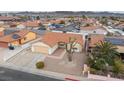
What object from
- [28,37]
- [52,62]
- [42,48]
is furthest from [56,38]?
[52,62]

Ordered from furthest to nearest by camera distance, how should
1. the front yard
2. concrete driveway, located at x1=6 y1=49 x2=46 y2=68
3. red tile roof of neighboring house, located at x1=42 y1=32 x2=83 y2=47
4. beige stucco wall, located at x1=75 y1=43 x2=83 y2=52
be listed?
1. red tile roof of neighboring house, located at x1=42 y1=32 x2=83 y2=47
2. beige stucco wall, located at x1=75 y1=43 x2=83 y2=52
3. concrete driveway, located at x1=6 y1=49 x2=46 y2=68
4. the front yard

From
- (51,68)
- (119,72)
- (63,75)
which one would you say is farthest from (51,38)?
(119,72)

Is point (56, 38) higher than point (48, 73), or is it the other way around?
point (56, 38)

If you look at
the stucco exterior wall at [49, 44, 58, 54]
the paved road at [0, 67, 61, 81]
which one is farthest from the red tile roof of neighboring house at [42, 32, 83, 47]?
the paved road at [0, 67, 61, 81]

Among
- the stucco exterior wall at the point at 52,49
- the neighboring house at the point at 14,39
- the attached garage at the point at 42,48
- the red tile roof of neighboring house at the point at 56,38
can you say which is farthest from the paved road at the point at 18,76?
the neighboring house at the point at 14,39

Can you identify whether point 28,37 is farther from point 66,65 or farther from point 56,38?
point 66,65

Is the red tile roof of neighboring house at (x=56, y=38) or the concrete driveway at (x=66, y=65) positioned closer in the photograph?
the concrete driveway at (x=66, y=65)

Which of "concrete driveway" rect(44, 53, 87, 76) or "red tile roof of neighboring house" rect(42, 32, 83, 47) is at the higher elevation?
"red tile roof of neighboring house" rect(42, 32, 83, 47)

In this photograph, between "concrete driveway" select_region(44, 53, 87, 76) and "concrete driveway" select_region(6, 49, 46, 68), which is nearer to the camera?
"concrete driveway" select_region(44, 53, 87, 76)

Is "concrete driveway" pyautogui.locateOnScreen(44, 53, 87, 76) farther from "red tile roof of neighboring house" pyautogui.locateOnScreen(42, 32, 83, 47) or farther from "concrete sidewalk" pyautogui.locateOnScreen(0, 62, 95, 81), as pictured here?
"red tile roof of neighboring house" pyautogui.locateOnScreen(42, 32, 83, 47)

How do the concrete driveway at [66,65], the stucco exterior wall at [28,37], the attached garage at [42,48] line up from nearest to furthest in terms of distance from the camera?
the concrete driveway at [66,65]
the attached garage at [42,48]
the stucco exterior wall at [28,37]

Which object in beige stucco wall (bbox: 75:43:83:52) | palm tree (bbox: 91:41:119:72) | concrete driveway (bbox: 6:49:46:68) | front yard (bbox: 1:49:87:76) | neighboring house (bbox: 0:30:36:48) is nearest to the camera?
palm tree (bbox: 91:41:119:72)

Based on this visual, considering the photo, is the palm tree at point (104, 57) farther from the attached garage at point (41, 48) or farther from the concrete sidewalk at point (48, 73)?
the attached garage at point (41, 48)
